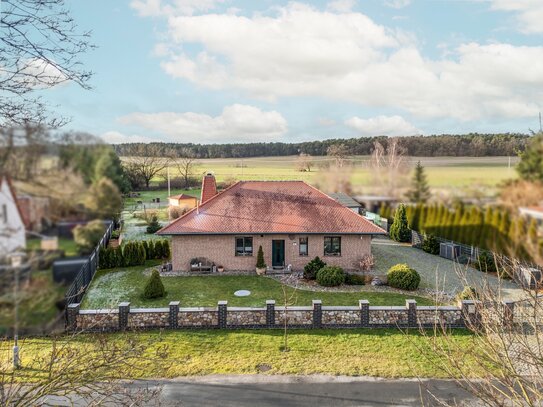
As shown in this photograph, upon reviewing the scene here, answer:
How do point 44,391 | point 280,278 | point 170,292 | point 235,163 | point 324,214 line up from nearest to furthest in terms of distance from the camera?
point 44,391 < point 235,163 < point 170,292 < point 280,278 < point 324,214

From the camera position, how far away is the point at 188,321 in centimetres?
1603

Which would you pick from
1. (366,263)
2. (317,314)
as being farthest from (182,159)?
(366,263)

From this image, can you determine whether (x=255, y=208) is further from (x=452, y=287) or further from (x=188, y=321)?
(x=452, y=287)

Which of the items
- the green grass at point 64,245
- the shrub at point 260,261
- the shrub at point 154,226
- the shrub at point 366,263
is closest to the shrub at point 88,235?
the green grass at point 64,245

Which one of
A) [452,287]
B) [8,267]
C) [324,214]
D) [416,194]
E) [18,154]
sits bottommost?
[452,287]

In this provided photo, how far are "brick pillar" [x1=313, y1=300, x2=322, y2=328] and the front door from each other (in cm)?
827

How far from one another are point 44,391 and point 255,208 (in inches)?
826

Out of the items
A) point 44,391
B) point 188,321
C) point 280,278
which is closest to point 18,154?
point 44,391

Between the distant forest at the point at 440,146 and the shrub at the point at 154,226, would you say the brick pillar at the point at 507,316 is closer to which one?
the distant forest at the point at 440,146

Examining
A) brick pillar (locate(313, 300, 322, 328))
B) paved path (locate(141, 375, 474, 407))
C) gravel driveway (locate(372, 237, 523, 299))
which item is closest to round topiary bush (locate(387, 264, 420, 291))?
gravel driveway (locate(372, 237, 523, 299))

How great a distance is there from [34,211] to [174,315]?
Result: 15.8 meters

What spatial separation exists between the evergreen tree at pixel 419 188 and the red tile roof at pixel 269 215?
20785 millimetres

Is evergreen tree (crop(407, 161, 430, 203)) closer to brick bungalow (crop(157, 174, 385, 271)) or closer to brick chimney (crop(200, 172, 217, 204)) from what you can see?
brick bungalow (crop(157, 174, 385, 271))

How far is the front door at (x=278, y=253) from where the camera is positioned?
79.4ft
